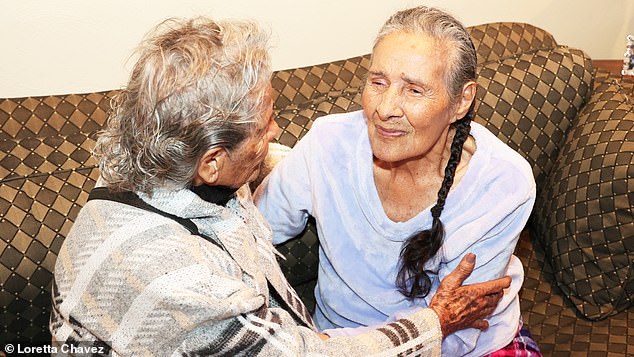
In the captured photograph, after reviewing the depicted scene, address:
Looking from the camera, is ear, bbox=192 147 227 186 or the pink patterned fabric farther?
the pink patterned fabric

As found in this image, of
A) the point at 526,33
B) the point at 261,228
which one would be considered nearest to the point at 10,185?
the point at 261,228

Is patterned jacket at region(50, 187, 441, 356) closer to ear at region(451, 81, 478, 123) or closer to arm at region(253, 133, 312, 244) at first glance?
arm at region(253, 133, 312, 244)

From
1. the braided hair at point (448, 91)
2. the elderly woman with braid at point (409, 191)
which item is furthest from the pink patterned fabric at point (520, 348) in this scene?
the braided hair at point (448, 91)

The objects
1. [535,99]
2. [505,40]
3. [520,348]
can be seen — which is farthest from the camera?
[505,40]

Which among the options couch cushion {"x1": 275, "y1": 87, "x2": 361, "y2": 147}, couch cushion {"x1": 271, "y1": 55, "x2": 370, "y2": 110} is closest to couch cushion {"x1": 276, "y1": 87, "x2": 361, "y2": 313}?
couch cushion {"x1": 275, "y1": 87, "x2": 361, "y2": 147}

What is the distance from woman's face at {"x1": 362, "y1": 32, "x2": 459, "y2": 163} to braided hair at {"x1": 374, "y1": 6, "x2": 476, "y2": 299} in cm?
2

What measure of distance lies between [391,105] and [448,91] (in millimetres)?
134

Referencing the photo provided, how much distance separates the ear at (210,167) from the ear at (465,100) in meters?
0.60

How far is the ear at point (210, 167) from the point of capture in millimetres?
1391

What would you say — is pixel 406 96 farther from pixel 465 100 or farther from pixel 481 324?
pixel 481 324

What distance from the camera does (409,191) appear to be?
→ 6.16 feet

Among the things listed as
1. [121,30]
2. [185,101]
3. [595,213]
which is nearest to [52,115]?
[121,30]

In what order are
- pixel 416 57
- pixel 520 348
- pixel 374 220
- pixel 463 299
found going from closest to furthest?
pixel 416 57 → pixel 463 299 → pixel 374 220 → pixel 520 348

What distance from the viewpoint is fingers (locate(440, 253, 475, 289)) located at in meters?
1.74
